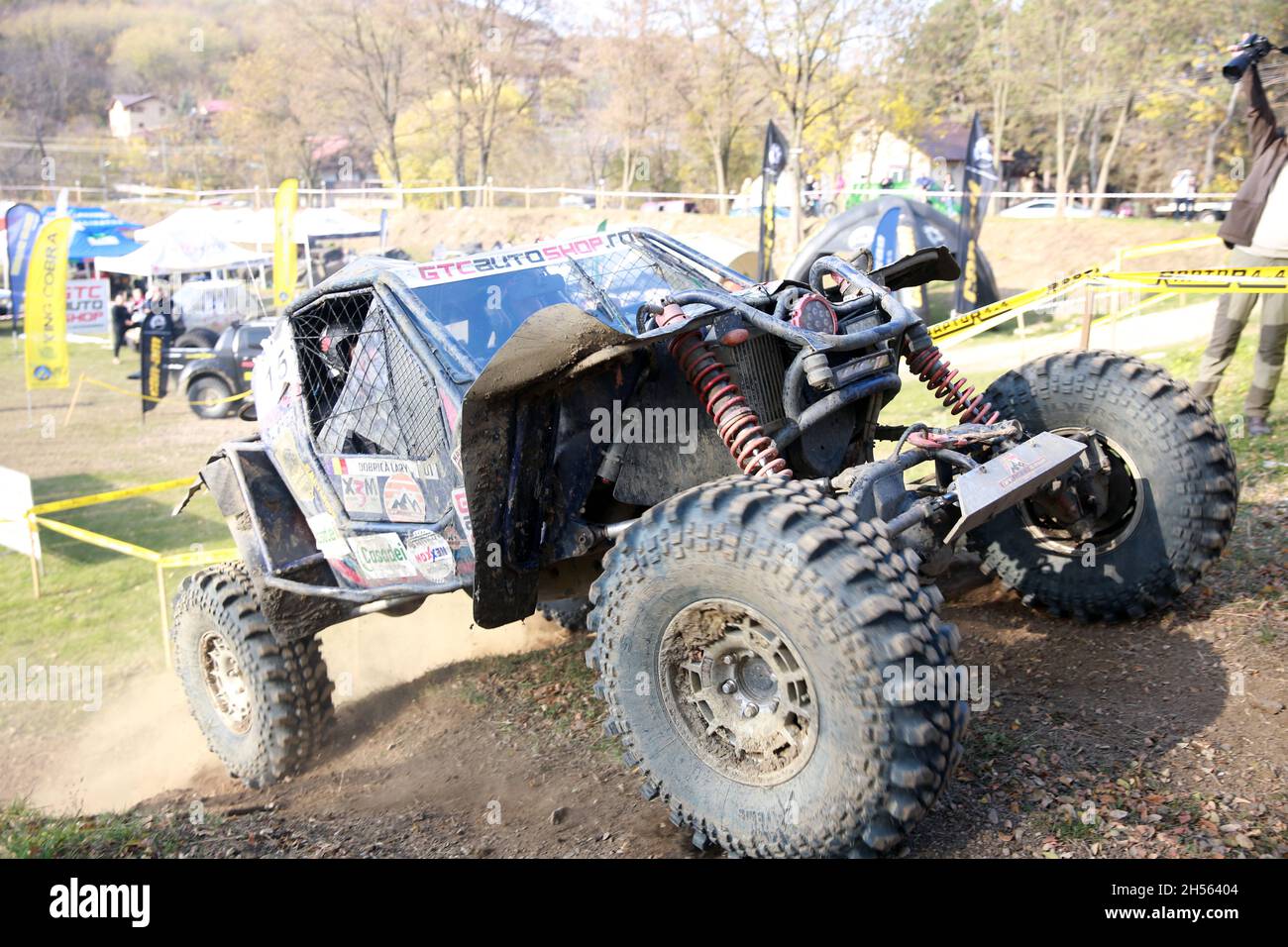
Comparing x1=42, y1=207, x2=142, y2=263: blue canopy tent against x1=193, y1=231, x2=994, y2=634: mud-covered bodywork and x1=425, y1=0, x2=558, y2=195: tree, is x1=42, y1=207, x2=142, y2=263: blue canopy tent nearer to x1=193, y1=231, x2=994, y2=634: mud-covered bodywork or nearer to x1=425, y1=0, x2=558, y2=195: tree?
x1=425, y1=0, x2=558, y2=195: tree

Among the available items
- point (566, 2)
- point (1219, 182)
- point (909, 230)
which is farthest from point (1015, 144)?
point (909, 230)

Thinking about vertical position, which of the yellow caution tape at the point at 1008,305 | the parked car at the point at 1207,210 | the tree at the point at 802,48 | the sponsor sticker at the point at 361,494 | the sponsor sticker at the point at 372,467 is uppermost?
the tree at the point at 802,48

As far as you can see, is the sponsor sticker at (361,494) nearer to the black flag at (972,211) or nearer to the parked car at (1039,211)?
the black flag at (972,211)

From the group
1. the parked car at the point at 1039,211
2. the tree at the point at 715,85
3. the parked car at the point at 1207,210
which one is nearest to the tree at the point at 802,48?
the tree at the point at 715,85

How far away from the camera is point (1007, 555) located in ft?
16.6

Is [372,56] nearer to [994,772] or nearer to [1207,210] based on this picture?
[1207,210]

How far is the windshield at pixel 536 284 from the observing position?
175 inches

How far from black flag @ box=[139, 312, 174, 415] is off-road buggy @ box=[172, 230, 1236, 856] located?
1413 centimetres

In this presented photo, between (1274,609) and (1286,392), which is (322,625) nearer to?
(1274,609)

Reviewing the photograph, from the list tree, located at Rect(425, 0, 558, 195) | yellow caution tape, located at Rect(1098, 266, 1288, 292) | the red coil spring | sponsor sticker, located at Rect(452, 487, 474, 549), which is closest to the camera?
sponsor sticker, located at Rect(452, 487, 474, 549)

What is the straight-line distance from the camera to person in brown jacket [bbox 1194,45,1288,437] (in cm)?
710

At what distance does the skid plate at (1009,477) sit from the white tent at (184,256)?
2691 cm

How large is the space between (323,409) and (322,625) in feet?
3.64

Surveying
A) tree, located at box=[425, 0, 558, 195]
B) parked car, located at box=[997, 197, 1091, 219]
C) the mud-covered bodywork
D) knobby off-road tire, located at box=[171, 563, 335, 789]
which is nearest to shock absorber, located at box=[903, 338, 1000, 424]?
the mud-covered bodywork
